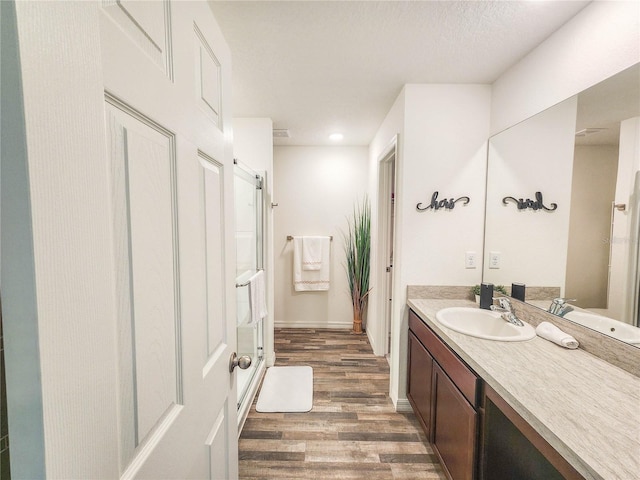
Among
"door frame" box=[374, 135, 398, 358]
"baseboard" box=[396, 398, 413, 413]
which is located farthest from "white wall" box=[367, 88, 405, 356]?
"baseboard" box=[396, 398, 413, 413]

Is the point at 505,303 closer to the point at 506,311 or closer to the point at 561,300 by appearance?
the point at 506,311

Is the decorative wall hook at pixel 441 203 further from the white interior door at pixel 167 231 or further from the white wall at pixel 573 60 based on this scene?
the white interior door at pixel 167 231

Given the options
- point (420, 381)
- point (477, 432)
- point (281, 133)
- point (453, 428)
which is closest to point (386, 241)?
point (420, 381)

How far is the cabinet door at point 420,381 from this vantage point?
1.69 m

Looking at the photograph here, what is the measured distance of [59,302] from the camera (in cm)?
31

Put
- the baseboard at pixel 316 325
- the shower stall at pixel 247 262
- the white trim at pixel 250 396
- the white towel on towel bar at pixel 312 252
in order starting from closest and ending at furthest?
the white trim at pixel 250 396
the shower stall at pixel 247 262
the white towel on towel bar at pixel 312 252
the baseboard at pixel 316 325

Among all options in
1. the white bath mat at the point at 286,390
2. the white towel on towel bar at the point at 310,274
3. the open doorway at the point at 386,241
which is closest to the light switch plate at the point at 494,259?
the open doorway at the point at 386,241

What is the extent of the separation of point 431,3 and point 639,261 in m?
1.40

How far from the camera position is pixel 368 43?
1525 mm

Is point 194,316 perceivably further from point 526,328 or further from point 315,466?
point 526,328

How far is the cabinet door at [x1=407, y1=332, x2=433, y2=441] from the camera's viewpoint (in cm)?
169

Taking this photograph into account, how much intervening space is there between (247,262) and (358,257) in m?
1.56

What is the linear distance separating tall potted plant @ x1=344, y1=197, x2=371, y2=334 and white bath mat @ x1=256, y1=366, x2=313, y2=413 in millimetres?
1127

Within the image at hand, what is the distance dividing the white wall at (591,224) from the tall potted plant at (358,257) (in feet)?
6.89
